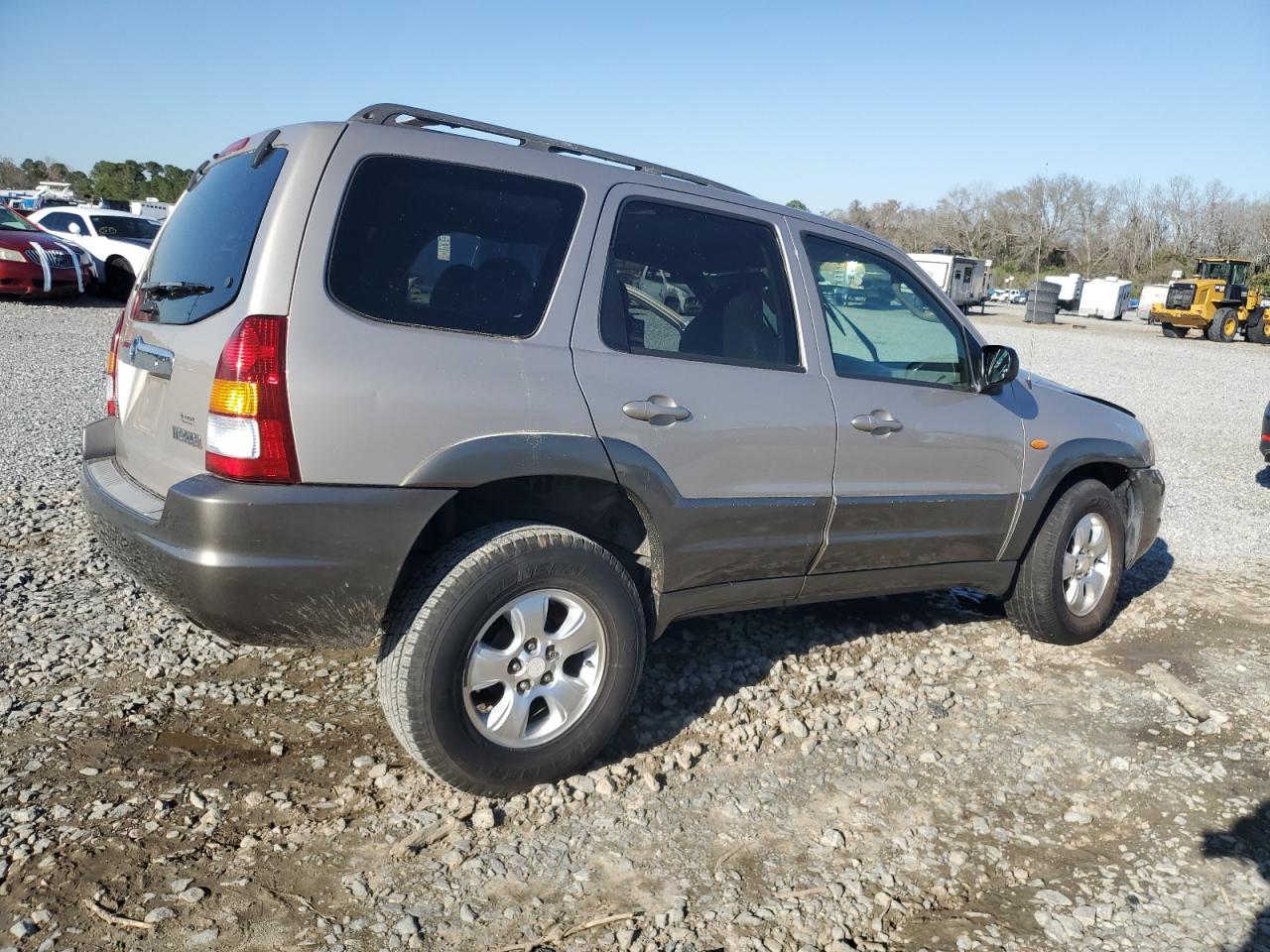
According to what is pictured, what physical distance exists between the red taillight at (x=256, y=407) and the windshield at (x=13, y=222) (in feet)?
56.0

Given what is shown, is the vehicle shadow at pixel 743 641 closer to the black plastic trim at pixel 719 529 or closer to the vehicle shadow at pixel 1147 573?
the vehicle shadow at pixel 1147 573

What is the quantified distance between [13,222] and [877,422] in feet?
59.8

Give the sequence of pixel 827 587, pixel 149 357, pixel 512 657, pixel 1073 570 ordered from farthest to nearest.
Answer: pixel 1073 570
pixel 827 587
pixel 149 357
pixel 512 657

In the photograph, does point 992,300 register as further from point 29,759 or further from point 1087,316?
point 29,759

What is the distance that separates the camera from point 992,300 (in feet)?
196

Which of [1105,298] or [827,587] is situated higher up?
[1105,298]

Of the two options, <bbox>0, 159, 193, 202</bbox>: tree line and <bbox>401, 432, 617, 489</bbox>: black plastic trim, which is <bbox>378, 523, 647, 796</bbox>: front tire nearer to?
<bbox>401, 432, 617, 489</bbox>: black plastic trim

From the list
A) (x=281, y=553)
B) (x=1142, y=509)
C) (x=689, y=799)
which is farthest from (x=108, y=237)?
(x=689, y=799)

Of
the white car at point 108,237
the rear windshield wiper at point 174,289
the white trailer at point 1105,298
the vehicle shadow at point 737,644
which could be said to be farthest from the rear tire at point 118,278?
the white trailer at point 1105,298

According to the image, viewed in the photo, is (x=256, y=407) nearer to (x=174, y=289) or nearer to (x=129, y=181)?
Answer: (x=174, y=289)

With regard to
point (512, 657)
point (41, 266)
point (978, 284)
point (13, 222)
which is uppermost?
point (978, 284)

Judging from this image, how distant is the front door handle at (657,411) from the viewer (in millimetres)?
3137

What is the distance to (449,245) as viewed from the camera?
294cm

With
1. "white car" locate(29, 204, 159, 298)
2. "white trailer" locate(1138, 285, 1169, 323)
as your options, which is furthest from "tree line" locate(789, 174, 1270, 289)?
"white car" locate(29, 204, 159, 298)
